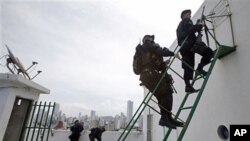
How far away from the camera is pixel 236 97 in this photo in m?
3.39

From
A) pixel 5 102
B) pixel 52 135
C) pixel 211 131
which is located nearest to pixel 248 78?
pixel 211 131

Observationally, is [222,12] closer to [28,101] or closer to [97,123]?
[28,101]

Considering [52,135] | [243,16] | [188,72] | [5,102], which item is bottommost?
[52,135]

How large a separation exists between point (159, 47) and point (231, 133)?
181cm

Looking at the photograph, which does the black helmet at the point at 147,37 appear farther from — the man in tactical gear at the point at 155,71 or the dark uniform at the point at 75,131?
the dark uniform at the point at 75,131

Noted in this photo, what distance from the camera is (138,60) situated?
354 centimetres

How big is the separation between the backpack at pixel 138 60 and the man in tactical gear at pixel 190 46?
73cm

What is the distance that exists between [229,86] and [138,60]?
167 cm

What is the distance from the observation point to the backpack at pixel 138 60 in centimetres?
351

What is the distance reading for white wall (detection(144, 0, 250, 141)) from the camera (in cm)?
326

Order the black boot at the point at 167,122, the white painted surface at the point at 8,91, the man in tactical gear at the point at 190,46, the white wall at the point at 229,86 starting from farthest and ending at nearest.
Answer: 1. the white painted surface at the point at 8,91
2. the man in tactical gear at the point at 190,46
3. the white wall at the point at 229,86
4. the black boot at the point at 167,122

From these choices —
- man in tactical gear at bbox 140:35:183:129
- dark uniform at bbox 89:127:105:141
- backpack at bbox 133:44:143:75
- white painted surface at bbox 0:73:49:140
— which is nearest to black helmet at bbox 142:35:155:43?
man in tactical gear at bbox 140:35:183:129

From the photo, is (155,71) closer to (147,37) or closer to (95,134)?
(147,37)

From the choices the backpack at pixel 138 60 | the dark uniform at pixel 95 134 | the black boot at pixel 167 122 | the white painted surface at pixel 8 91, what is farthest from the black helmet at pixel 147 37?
the dark uniform at pixel 95 134
